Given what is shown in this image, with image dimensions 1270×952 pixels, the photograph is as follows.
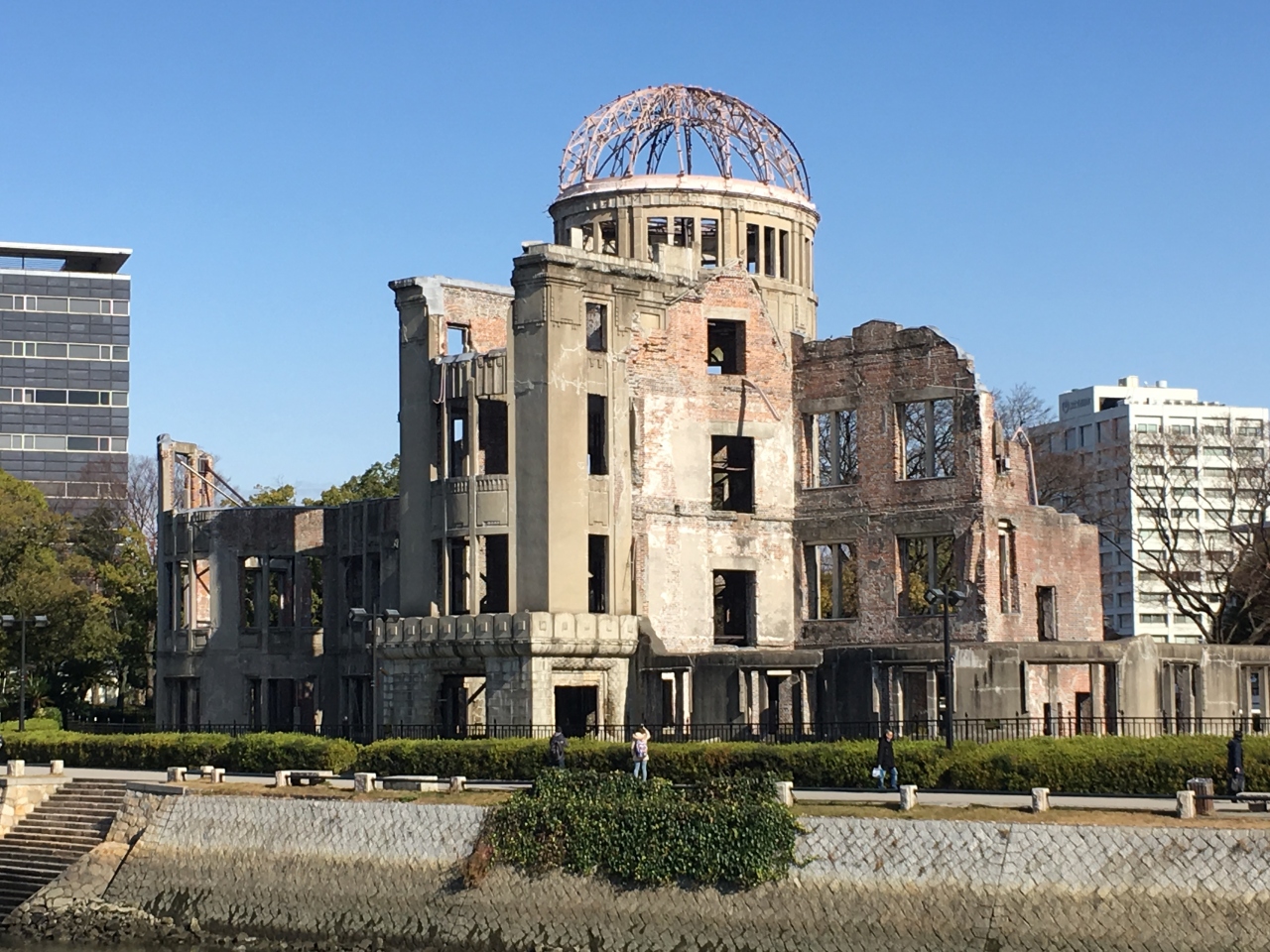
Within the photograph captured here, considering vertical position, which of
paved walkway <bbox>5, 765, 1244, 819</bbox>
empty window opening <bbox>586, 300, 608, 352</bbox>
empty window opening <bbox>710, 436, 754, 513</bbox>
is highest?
empty window opening <bbox>586, 300, 608, 352</bbox>

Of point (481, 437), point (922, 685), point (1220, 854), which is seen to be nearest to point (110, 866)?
point (481, 437)

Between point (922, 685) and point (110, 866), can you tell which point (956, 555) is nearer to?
point (922, 685)

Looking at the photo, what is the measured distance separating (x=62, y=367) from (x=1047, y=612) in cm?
8262

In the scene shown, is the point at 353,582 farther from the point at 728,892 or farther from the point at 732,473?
the point at 728,892

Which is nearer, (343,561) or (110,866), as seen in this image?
(110,866)

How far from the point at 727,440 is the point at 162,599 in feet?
67.5

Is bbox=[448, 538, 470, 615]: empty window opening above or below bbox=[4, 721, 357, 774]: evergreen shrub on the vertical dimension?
above

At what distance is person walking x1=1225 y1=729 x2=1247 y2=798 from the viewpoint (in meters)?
33.4

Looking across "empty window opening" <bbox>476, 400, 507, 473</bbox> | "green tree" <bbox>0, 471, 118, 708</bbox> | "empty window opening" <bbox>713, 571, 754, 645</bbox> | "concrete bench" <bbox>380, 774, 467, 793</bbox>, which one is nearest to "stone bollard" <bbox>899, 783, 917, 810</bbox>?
"concrete bench" <bbox>380, 774, 467, 793</bbox>

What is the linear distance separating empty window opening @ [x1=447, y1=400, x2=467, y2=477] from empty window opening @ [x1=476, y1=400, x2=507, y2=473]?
0.55 meters

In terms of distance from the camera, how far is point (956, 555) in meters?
50.6

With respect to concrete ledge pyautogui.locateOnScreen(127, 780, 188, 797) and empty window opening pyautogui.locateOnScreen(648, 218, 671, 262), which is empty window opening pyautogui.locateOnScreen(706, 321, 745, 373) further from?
concrete ledge pyautogui.locateOnScreen(127, 780, 188, 797)

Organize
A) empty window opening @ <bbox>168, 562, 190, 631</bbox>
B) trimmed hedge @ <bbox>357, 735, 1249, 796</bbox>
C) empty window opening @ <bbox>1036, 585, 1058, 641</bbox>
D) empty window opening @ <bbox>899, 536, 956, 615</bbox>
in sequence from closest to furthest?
1. trimmed hedge @ <bbox>357, 735, 1249, 796</bbox>
2. empty window opening @ <bbox>899, 536, 956, 615</bbox>
3. empty window opening @ <bbox>1036, 585, 1058, 641</bbox>
4. empty window opening @ <bbox>168, 562, 190, 631</bbox>

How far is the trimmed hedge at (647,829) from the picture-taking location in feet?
109
